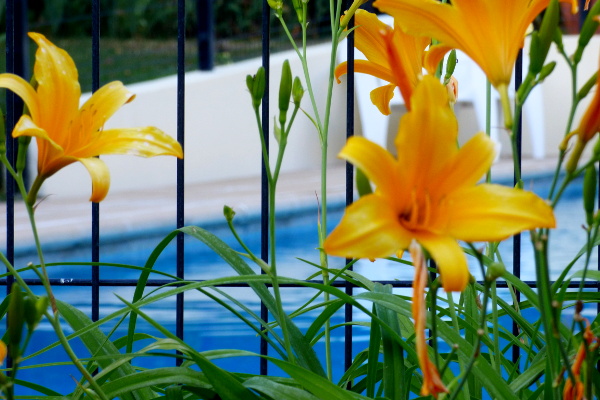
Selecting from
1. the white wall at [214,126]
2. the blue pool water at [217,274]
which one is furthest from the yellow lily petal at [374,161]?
the white wall at [214,126]

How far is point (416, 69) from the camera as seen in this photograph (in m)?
0.65

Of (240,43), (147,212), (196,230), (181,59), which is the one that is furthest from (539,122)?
(196,230)

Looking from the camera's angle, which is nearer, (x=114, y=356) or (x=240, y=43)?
(x=114, y=356)

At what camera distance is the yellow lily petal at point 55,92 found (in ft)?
1.72

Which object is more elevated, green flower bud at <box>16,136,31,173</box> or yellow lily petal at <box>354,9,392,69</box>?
yellow lily petal at <box>354,9,392,69</box>

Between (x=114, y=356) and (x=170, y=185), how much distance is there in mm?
5400

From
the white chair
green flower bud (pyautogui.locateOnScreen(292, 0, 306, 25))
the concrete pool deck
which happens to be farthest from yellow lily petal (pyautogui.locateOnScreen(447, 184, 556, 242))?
the white chair

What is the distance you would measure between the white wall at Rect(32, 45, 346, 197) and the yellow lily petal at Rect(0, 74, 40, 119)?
5.10m

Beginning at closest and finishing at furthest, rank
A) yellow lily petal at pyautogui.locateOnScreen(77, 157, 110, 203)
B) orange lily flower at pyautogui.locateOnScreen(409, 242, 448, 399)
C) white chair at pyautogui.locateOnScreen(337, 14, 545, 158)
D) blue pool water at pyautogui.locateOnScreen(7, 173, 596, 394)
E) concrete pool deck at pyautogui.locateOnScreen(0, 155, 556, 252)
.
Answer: orange lily flower at pyautogui.locateOnScreen(409, 242, 448, 399), yellow lily petal at pyautogui.locateOnScreen(77, 157, 110, 203), blue pool water at pyautogui.locateOnScreen(7, 173, 596, 394), concrete pool deck at pyautogui.locateOnScreen(0, 155, 556, 252), white chair at pyautogui.locateOnScreen(337, 14, 545, 158)

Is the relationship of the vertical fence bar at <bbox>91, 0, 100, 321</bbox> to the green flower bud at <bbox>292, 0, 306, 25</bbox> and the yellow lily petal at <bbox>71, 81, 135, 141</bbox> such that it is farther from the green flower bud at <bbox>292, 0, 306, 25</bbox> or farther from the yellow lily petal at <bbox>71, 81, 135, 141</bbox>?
the yellow lily petal at <bbox>71, 81, 135, 141</bbox>

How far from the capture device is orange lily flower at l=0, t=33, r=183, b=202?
0.50 meters

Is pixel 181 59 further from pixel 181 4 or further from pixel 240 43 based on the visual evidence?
pixel 240 43

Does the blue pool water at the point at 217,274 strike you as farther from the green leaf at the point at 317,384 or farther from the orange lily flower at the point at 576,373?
the orange lily flower at the point at 576,373

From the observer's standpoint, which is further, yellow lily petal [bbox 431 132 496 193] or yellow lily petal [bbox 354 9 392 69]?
yellow lily petal [bbox 354 9 392 69]
